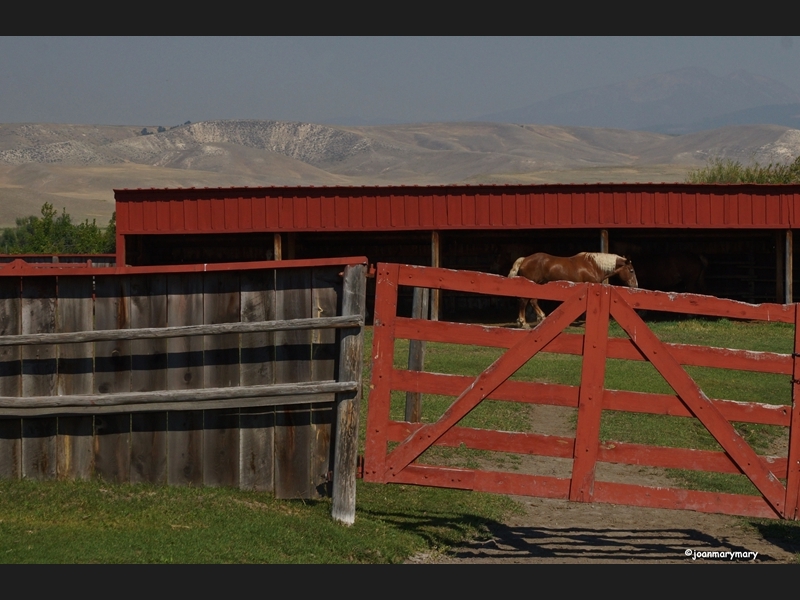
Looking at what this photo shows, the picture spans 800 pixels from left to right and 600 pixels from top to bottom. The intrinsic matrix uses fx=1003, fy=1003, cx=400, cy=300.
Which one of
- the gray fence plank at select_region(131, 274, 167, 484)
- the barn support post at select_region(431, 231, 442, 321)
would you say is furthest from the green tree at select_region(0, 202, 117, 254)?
the gray fence plank at select_region(131, 274, 167, 484)

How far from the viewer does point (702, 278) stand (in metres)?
29.2

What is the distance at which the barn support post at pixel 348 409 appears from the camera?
23.7 feet

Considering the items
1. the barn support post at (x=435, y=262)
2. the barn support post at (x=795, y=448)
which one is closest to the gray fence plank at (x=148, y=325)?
the barn support post at (x=795, y=448)

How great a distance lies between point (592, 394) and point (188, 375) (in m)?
2.94

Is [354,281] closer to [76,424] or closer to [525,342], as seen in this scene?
[525,342]

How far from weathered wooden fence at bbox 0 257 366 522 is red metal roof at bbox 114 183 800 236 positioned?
17.8 meters

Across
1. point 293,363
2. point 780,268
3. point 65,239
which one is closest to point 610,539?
point 293,363

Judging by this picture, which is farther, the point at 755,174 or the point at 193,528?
the point at 755,174

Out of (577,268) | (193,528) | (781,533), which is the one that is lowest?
(781,533)

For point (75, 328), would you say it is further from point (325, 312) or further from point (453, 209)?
point (453, 209)

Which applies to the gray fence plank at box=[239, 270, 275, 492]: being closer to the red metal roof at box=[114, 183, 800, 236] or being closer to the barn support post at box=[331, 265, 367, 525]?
the barn support post at box=[331, 265, 367, 525]

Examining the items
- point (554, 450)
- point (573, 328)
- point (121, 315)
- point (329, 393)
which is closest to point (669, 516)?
point (554, 450)

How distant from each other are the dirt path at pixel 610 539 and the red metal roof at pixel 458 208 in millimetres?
16343

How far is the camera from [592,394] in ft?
22.6
